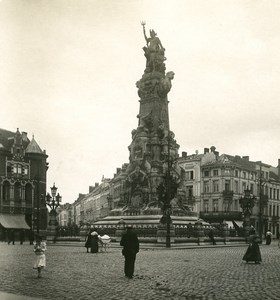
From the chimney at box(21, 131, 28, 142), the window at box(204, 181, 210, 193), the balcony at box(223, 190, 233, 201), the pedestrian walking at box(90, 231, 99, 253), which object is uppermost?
the chimney at box(21, 131, 28, 142)

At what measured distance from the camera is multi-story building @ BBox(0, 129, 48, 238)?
66938 mm

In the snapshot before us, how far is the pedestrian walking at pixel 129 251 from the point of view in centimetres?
1633

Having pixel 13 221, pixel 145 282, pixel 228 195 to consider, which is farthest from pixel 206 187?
pixel 145 282

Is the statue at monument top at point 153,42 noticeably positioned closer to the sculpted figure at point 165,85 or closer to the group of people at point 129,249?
the sculpted figure at point 165,85

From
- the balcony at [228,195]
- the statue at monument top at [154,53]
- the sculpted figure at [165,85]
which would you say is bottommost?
the balcony at [228,195]

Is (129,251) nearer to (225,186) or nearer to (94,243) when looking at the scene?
(94,243)

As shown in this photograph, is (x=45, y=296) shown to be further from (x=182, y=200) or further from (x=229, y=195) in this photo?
(x=229, y=195)

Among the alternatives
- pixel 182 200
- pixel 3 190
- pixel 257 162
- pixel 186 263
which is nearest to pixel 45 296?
pixel 186 263

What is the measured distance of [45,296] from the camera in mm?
12422

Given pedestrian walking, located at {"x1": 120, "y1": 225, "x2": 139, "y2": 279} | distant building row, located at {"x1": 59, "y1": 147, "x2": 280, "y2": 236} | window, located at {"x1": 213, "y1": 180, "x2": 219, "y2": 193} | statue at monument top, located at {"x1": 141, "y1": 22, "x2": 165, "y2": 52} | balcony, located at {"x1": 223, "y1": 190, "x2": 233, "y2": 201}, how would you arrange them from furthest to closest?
window, located at {"x1": 213, "y1": 180, "x2": 219, "y2": 193} → distant building row, located at {"x1": 59, "y1": 147, "x2": 280, "y2": 236} → balcony, located at {"x1": 223, "y1": 190, "x2": 233, "y2": 201} → statue at monument top, located at {"x1": 141, "y1": 22, "x2": 165, "y2": 52} → pedestrian walking, located at {"x1": 120, "y1": 225, "x2": 139, "y2": 279}

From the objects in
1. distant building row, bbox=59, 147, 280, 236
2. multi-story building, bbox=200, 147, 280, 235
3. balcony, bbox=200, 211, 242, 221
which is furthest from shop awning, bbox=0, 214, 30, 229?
multi-story building, bbox=200, 147, 280, 235

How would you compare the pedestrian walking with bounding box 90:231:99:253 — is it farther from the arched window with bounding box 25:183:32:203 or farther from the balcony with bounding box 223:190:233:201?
the balcony with bounding box 223:190:233:201

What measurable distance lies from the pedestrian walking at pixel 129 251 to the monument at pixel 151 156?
27232 mm

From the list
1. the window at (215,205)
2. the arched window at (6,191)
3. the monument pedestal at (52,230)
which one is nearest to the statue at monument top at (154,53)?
the monument pedestal at (52,230)
